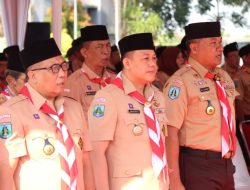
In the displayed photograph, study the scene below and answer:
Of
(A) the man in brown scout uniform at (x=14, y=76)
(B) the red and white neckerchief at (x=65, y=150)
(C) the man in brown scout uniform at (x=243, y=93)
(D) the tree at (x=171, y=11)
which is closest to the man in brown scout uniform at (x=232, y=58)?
(C) the man in brown scout uniform at (x=243, y=93)

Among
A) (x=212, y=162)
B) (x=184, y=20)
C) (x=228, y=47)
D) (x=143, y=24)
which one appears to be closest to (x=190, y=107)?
(x=212, y=162)

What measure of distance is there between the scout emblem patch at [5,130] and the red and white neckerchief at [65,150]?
0.72 ft

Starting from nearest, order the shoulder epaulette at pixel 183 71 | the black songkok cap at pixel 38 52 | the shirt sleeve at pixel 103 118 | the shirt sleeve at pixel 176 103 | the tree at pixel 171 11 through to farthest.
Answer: the black songkok cap at pixel 38 52
the shirt sleeve at pixel 103 118
the shirt sleeve at pixel 176 103
the shoulder epaulette at pixel 183 71
the tree at pixel 171 11

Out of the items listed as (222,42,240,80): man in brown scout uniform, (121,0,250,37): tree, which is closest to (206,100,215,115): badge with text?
(222,42,240,80): man in brown scout uniform

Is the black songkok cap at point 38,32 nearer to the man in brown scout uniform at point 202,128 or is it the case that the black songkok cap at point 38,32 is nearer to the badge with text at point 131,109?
the man in brown scout uniform at point 202,128

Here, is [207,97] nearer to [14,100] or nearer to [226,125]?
[226,125]

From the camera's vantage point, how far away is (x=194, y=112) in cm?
447

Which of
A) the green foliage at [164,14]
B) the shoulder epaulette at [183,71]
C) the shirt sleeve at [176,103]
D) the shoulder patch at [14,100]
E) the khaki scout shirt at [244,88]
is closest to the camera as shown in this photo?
the shoulder patch at [14,100]

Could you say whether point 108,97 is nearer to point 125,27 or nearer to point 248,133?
point 248,133

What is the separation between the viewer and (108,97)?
379 centimetres

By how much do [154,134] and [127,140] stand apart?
165 mm

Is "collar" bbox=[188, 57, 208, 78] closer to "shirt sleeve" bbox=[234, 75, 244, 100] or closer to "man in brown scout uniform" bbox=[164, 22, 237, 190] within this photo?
"man in brown scout uniform" bbox=[164, 22, 237, 190]

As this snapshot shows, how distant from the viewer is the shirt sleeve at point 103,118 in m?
3.71

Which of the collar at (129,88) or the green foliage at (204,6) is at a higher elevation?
the green foliage at (204,6)
